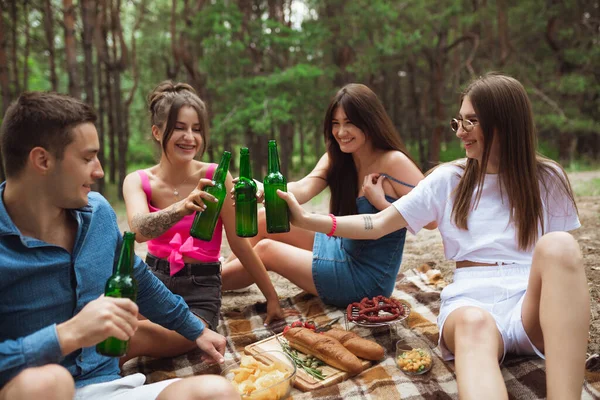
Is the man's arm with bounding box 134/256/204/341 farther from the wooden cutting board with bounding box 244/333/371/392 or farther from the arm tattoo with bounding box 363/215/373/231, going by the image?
the arm tattoo with bounding box 363/215/373/231

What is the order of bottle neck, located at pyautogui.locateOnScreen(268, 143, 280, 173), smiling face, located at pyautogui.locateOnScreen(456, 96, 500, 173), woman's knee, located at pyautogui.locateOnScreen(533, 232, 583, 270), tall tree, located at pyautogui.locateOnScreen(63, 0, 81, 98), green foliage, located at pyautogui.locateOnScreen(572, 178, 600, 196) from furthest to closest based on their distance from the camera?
1. tall tree, located at pyautogui.locateOnScreen(63, 0, 81, 98)
2. green foliage, located at pyautogui.locateOnScreen(572, 178, 600, 196)
3. bottle neck, located at pyautogui.locateOnScreen(268, 143, 280, 173)
4. smiling face, located at pyautogui.locateOnScreen(456, 96, 500, 173)
5. woman's knee, located at pyautogui.locateOnScreen(533, 232, 583, 270)

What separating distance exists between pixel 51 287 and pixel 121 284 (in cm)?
30

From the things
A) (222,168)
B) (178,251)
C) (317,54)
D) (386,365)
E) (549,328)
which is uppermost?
(317,54)

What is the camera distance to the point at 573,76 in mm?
11789

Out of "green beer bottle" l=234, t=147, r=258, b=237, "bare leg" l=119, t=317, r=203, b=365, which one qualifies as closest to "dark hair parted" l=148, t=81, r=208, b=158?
"green beer bottle" l=234, t=147, r=258, b=237

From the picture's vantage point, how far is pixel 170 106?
317 cm

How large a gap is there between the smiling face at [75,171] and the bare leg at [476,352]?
5.45 ft

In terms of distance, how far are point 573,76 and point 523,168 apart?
36.0 ft

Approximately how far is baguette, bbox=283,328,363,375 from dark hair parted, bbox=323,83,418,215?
107 cm

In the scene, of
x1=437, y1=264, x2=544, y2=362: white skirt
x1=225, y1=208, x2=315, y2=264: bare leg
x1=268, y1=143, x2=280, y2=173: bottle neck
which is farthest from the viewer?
x1=225, y1=208, x2=315, y2=264: bare leg

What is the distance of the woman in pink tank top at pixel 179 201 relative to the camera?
10.4 feet

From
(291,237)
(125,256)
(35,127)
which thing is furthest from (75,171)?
(291,237)

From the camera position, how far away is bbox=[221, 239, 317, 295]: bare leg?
3.71 meters

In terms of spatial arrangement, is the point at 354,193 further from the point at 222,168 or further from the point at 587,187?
the point at 587,187
